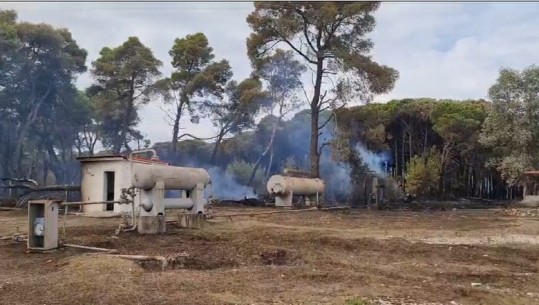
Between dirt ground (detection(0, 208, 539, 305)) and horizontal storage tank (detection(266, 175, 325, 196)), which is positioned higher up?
horizontal storage tank (detection(266, 175, 325, 196))

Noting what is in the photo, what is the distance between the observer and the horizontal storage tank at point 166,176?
1416 centimetres

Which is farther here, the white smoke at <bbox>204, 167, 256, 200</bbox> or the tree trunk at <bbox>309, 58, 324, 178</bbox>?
the white smoke at <bbox>204, 167, 256, 200</bbox>

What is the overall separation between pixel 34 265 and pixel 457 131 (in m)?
32.3

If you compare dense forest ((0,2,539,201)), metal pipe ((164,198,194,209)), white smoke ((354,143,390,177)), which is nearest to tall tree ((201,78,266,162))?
dense forest ((0,2,539,201))

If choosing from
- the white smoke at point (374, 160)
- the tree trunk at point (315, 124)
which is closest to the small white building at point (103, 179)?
the tree trunk at point (315, 124)

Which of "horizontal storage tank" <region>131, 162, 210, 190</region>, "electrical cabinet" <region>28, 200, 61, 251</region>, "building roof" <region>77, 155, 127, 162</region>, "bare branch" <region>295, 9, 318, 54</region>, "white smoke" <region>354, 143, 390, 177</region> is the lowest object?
"electrical cabinet" <region>28, 200, 61, 251</region>

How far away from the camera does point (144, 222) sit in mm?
13758

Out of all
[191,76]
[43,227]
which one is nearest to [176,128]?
[191,76]

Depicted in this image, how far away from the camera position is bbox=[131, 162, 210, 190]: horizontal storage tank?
14164 millimetres

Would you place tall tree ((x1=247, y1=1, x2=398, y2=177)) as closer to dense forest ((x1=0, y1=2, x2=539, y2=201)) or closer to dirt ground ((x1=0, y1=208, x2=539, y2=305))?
dense forest ((x1=0, y1=2, x2=539, y2=201))

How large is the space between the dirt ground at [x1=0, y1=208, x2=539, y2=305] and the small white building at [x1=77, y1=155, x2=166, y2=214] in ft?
28.1

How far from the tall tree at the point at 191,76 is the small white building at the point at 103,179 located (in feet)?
51.9

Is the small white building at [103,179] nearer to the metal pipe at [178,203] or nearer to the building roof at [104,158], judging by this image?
the building roof at [104,158]

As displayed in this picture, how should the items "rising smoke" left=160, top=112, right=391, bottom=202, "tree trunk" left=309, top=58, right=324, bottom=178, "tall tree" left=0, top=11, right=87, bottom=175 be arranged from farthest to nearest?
"rising smoke" left=160, top=112, right=391, bottom=202 < "tall tree" left=0, top=11, right=87, bottom=175 < "tree trunk" left=309, top=58, right=324, bottom=178
